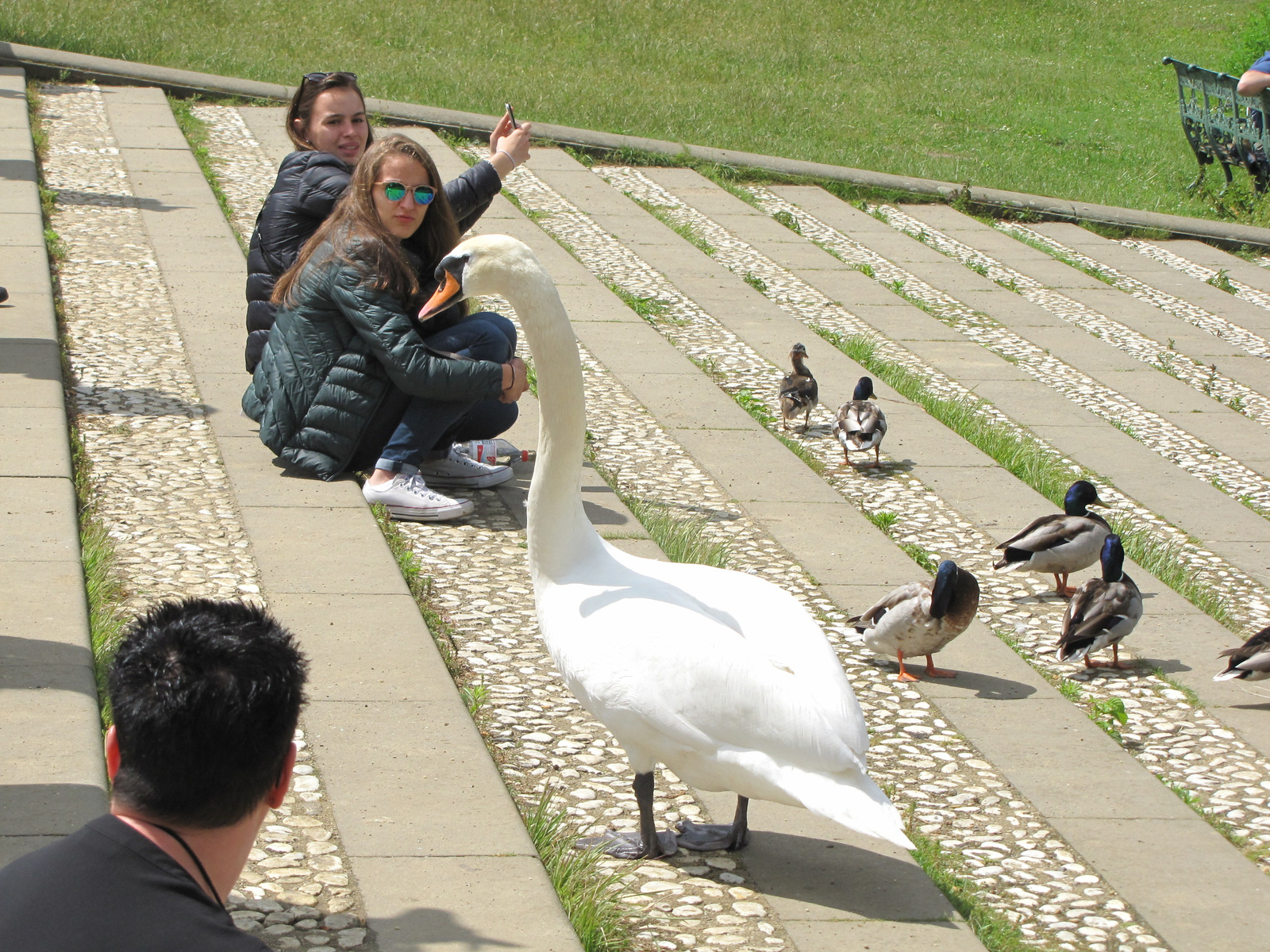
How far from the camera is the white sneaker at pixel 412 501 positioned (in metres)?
6.30

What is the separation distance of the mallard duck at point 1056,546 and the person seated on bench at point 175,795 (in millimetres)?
4646

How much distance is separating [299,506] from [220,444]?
0.89m

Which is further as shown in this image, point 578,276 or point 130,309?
point 578,276

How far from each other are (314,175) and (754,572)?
272cm

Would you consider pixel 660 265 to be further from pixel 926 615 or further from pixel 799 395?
pixel 926 615

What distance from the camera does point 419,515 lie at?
632cm

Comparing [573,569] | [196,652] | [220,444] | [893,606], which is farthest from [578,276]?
[196,652]

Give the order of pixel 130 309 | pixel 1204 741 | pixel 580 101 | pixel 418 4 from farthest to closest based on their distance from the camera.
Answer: pixel 418 4 → pixel 580 101 → pixel 130 309 → pixel 1204 741

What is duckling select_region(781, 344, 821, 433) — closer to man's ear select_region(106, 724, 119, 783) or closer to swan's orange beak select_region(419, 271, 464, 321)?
swan's orange beak select_region(419, 271, 464, 321)

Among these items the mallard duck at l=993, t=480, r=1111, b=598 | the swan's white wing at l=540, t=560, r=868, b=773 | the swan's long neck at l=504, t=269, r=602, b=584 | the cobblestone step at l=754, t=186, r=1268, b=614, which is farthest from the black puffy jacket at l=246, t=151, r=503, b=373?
the cobblestone step at l=754, t=186, r=1268, b=614

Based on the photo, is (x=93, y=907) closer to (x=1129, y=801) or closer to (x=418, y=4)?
(x=1129, y=801)

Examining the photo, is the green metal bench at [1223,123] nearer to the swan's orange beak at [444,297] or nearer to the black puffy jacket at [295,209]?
the black puffy jacket at [295,209]

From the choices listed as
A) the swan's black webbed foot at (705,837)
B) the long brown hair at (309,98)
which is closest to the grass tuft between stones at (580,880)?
the swan's black webbed foot at (705,837)

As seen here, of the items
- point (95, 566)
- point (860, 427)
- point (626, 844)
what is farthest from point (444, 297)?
point (860, 427)
